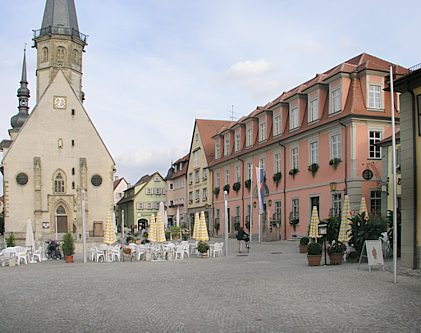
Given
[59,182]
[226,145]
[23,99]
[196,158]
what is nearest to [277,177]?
[226,145]

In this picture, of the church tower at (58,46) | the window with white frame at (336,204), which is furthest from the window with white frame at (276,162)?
the church tower at (58,46)

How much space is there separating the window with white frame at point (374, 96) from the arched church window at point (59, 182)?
3195 cm

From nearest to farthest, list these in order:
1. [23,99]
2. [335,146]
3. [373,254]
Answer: [373,254], [335,146], [23,99]

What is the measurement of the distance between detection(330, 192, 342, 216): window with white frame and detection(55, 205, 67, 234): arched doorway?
29382 mm

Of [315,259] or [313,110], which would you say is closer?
[315,259]

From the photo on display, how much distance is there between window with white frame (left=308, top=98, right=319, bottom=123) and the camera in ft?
120

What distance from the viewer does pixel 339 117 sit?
109 feet

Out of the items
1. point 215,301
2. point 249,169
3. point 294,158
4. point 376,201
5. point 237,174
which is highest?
point 294,158

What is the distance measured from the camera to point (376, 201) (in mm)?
32656

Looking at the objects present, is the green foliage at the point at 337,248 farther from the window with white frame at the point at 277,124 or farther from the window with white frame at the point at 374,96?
the window with white frame at the point at 277,124

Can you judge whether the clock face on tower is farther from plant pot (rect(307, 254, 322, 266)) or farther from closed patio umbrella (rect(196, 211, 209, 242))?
plant pot (rect(307, 254, 322, 266))

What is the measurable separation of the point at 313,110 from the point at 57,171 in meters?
27.6

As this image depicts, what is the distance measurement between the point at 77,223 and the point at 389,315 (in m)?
46.7

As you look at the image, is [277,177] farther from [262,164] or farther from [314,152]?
[314,152]
